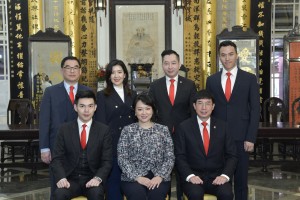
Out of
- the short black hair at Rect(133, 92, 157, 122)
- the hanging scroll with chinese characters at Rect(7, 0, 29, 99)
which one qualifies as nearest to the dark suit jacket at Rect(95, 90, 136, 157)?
the short black hair at Rect(133, 92, 157, 122)

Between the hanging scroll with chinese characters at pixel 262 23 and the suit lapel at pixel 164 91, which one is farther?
the hanging scroll with chinese characters at pixel 262 23

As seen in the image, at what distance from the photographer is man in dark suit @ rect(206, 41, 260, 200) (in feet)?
10.2

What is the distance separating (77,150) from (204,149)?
2.94ft

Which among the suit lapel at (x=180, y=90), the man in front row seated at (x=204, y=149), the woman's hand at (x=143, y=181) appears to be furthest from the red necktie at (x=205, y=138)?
the woman's hand at (x=143, y=181)

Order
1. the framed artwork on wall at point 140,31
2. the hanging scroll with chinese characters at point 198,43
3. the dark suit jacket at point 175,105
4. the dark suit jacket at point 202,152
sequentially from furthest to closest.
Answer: the framed artwork on wall at point 140,31, the hanging scroll with chinese characters at point 198,43, the dark suit jacket at point 175,105, the dark suit jacket at point 202,152

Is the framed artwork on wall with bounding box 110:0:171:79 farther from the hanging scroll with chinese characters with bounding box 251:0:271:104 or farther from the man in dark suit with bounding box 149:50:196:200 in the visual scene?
the man in dark suit with bounding box 149:50:196:200

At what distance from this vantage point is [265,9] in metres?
7.26

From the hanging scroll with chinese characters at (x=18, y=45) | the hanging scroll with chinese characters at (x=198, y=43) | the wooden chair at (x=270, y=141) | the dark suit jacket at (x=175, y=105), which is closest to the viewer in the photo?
the dark suit jacket at (x=175, y=105)

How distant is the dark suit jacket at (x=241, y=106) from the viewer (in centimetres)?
314

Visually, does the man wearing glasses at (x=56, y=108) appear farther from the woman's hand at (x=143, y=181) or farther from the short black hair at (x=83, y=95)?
the woman's hand at (x=143, y=181)

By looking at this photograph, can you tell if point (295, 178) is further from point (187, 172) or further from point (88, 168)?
point (88, 168)

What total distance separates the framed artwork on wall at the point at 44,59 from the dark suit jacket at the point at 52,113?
375cm

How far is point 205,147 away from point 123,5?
16.3 feet

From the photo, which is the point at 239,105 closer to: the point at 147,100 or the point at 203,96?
the point at 203,96
